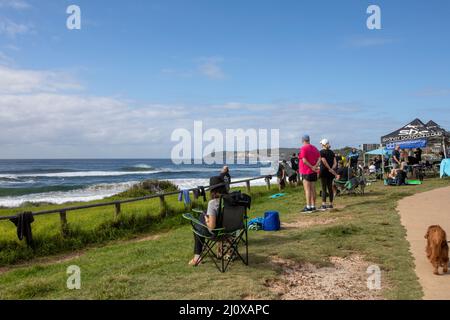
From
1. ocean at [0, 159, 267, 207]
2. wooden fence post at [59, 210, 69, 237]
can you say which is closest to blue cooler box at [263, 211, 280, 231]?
wooden fence post at [59, 210, 69, 237]

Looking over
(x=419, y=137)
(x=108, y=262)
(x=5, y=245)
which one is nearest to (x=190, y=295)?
(x=108, y=262)

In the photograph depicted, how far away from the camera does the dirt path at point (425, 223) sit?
4.50 m

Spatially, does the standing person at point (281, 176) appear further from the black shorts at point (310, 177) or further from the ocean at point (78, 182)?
the ocean at point (78, 182)

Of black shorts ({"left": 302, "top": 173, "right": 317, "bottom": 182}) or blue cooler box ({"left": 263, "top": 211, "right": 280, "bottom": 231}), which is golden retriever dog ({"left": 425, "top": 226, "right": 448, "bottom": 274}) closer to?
blue cooler box ({"left": 263, "top": 211, "right": 280, "bottom": 231})

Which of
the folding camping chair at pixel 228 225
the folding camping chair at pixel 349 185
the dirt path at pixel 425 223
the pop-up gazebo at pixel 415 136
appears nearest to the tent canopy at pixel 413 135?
the pop-up gazebo at pixel 415 136

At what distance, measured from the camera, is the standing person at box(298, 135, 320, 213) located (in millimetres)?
9828

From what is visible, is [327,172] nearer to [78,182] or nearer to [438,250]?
[438,250]

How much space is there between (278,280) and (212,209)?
1.30 metres

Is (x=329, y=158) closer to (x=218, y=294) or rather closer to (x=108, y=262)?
(x=108, y=262)

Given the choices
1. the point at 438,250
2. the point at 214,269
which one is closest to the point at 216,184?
the point at 214,269

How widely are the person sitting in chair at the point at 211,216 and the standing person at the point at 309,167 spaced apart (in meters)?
4.30

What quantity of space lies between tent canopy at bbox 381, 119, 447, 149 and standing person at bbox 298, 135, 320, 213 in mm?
12026

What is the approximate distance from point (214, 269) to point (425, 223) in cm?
474

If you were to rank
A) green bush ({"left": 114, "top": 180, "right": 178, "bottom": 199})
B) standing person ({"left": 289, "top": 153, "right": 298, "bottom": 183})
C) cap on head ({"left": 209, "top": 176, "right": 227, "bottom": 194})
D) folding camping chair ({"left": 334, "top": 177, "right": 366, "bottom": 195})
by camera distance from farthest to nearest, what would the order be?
green bush ({"left": 114, "top": 180, "right": 178, "bottom": 199}) < standing person ({"left": 289, "top": 153, "right": 298, "bottom": 183}) < folding camping chair ({"left": 334, "top": 177, "right": 366, "bottom": 195}) < cap on head ({"left": 209, "top": 176, "right": 227, "bottom": 194})
